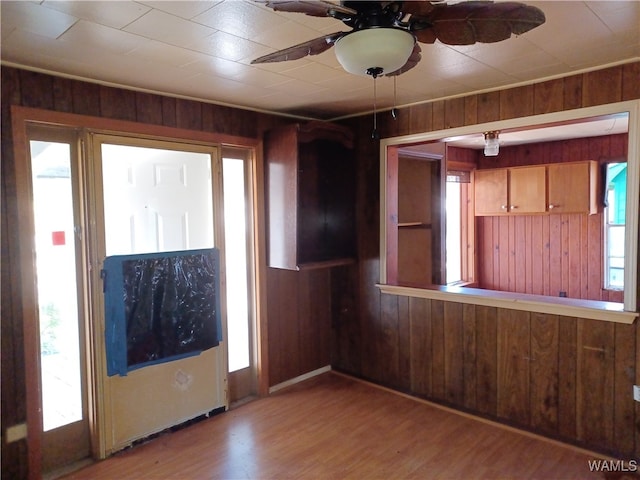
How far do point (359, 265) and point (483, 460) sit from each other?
1.75 metres

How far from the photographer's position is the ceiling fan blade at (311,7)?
127 centimetres

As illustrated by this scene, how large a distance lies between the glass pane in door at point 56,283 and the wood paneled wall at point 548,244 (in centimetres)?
455

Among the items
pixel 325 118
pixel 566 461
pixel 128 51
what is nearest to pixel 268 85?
pixel 128 51

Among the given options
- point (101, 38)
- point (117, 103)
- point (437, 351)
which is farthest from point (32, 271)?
point (437, 351)

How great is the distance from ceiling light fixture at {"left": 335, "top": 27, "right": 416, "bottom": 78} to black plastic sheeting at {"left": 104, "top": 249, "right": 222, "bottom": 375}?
6.72ft

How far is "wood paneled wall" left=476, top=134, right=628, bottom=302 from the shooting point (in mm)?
4719

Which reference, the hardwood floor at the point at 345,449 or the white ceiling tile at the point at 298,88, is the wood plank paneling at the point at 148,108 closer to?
the white ceiling tile at the point at 298,88

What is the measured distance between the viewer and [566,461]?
2641mm

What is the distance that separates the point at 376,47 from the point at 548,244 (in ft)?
14.8

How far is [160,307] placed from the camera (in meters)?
2.98

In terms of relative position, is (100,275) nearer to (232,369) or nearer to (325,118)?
(232,369)

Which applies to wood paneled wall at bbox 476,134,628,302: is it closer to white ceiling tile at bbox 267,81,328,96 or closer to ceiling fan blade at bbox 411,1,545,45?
white ceiling tile at bbox 267,81,328,96

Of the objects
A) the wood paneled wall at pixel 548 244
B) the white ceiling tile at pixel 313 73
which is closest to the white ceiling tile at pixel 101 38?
the white ceiling tile at pixel 313 73


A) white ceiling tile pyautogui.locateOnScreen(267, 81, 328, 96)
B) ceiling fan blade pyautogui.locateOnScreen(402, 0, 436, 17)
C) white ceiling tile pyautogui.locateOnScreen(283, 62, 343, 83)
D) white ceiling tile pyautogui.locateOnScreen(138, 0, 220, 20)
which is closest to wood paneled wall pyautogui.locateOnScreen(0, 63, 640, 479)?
white ceiling tile pyautogui.locateOnScreen(267, 81, 328, 96)
